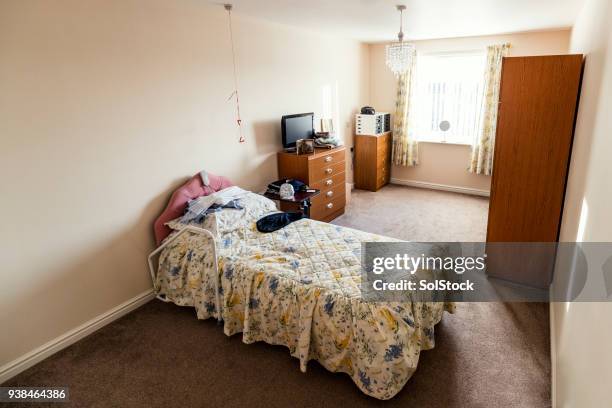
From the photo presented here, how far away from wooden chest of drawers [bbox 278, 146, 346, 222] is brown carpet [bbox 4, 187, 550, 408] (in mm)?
1907

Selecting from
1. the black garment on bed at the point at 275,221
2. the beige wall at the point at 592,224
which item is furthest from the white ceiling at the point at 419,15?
the black garment on bed at the point at 275,221

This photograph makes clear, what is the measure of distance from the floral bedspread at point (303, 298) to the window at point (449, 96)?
12.0ft

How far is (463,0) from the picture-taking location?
299 centimetres

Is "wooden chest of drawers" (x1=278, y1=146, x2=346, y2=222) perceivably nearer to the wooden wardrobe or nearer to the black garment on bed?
the black garment on bed

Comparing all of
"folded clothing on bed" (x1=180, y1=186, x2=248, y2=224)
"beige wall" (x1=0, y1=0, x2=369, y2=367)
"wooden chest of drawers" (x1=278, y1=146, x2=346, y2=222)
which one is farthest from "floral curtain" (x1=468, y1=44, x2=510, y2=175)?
"folded clothing on bed" (x1=180, y1=186, x2=248, y2=224)

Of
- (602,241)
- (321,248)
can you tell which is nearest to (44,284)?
(321,248)

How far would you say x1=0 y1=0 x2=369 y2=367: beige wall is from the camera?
2.27 metres

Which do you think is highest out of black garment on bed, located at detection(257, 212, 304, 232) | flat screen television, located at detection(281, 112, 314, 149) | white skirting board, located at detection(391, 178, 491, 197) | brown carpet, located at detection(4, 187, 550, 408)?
flat screen television, located at detection(281, 112, 314, 149)

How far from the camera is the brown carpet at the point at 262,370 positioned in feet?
6.91

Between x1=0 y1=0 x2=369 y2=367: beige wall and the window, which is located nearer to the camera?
x1=0 y1=0 x2=369 y2=367: beige wall

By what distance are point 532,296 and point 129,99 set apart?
142 inches

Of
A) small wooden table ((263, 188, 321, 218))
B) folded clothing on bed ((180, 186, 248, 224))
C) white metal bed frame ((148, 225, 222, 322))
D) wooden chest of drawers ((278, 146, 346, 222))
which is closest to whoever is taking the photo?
white metal bed frame ((148, 225, 222, 322))

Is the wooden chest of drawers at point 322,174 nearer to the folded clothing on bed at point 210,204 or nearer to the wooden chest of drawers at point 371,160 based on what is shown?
the folded clothing on bed at point 210,204

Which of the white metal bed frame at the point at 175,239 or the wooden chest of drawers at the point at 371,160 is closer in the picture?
the white metal bed frame at the point at 175,239
